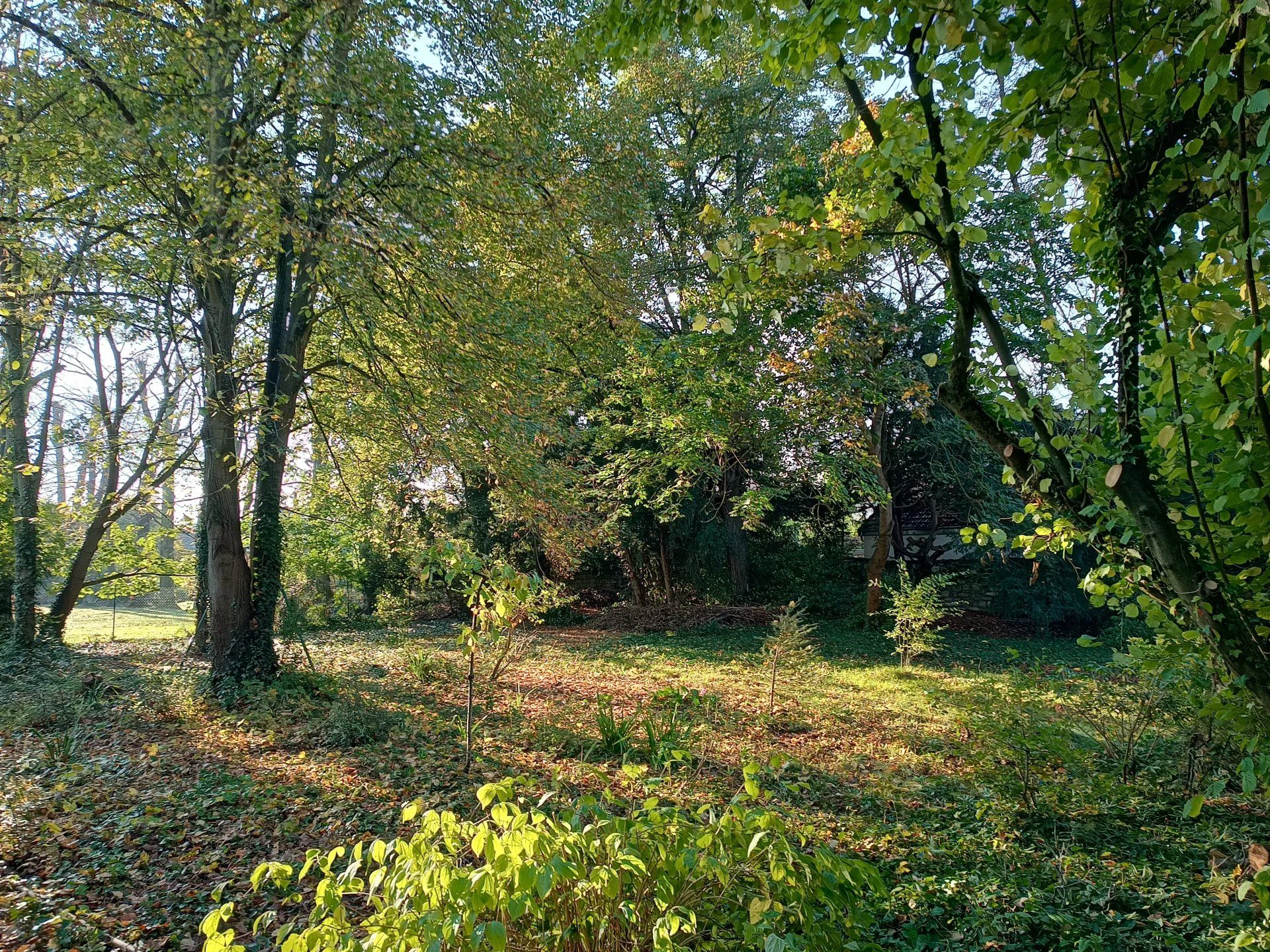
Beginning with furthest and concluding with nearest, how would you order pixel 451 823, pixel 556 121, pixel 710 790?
pixel 556 121 → pixel 710 790 → pixel 451 823

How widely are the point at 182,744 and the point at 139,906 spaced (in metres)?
2.90

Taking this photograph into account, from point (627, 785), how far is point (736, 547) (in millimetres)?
10552

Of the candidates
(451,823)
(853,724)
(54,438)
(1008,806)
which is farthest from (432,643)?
(451,823)

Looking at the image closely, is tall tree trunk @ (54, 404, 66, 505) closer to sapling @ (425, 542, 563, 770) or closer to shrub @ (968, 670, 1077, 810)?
sapling @ (425, 542, 563, 770)

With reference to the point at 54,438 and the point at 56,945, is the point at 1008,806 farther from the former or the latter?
the point at 54,438

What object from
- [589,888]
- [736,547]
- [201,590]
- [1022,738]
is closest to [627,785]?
[1022,738]

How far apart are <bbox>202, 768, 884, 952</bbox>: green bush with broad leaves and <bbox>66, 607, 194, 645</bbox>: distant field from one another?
14628 millimetres

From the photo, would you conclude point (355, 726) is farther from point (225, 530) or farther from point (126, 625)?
point (126, 625)

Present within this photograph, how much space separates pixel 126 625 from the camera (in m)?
18.3

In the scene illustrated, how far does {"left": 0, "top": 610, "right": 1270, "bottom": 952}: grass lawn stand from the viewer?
2.91 metres

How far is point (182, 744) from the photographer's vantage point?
566 centimetres

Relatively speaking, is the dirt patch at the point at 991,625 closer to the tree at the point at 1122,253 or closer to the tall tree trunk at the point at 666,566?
the tall tree trunk at the point at 666,566

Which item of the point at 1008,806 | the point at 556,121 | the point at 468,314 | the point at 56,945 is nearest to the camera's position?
the point at 56,945

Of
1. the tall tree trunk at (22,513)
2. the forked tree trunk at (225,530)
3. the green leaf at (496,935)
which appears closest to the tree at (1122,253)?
the green leaf at (496,935)
